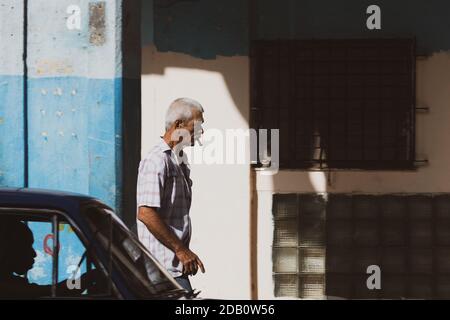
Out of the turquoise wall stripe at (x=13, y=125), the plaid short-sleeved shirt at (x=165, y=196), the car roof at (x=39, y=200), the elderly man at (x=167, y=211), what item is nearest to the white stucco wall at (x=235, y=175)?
the turquoise wall stripe at (x=13, y=125)

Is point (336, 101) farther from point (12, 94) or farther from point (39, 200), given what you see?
point (39, 200)

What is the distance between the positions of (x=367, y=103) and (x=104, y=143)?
7.40 ft

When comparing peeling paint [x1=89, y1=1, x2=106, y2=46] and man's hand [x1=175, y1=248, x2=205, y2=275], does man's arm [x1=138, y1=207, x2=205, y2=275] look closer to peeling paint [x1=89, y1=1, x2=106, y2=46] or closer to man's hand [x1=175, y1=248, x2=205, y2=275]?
man's hand [x1=175, y1=248, x2=205, y2=275]

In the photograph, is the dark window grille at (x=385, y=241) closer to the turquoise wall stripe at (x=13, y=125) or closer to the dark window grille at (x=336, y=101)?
the dark window grille at (x=336, y=101)

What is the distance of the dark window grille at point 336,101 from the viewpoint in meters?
8.72

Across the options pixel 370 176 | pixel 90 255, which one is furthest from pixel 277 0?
pixel 90 255

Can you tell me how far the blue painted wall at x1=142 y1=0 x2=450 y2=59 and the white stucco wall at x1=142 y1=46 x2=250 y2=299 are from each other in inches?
4.7

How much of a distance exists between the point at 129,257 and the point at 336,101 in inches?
175

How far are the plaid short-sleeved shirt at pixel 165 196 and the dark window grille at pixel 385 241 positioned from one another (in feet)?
7.32

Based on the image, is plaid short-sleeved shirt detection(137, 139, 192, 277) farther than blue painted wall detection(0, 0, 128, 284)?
No

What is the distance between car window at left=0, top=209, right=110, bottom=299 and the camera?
14.6 ft

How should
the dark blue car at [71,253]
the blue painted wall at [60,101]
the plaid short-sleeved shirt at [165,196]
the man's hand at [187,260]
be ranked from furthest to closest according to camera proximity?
1. the blue painted wall at [60,101]
2. the plaid short-sleeved shirt at [165,196]
3. the man's hand at [187,260]
4. the dark blue car at [71,253]

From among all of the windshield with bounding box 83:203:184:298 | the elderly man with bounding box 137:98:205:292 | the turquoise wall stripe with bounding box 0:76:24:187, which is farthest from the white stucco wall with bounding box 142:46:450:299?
the windshield with bounding box 83:203:184:298

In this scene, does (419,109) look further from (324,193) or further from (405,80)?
(324,193)
